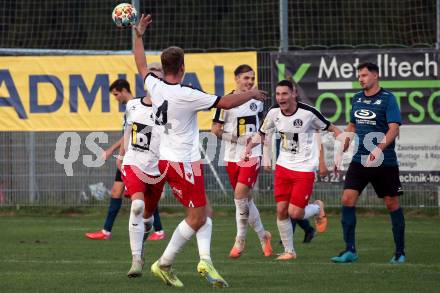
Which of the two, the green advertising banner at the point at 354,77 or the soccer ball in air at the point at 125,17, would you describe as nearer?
the soccer ball in air at the point at 125,17

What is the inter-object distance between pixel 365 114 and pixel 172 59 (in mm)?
3290

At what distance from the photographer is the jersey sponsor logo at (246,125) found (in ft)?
45.0

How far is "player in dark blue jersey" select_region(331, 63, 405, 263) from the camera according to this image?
11836 millimetres

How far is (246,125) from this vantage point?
13.7 meters

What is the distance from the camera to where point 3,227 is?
16.9 metres

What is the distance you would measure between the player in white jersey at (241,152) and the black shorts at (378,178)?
1544mm

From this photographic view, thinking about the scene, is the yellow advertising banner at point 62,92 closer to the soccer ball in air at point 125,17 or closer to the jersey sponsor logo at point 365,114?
the jersey sponsor logo at point 365,114

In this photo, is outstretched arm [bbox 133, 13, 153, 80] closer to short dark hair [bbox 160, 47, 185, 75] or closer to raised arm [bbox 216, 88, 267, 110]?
short dark hair [bbox 160, 47, 185, 75]

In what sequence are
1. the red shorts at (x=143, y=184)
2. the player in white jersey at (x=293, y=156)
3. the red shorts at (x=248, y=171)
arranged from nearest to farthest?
the red shorts at (x=143, y=184) < the player in white jersey at (x=293, y=156) < the red shorts at (x=248, y=171)

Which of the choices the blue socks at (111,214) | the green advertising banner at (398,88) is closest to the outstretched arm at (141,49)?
the blue socks at (111,214)

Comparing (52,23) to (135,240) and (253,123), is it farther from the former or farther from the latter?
(135,240)

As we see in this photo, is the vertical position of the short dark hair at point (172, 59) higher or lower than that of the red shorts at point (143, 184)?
higher

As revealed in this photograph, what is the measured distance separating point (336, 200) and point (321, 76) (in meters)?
2.23

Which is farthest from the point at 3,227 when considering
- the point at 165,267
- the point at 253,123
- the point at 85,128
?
the point at 165,267
